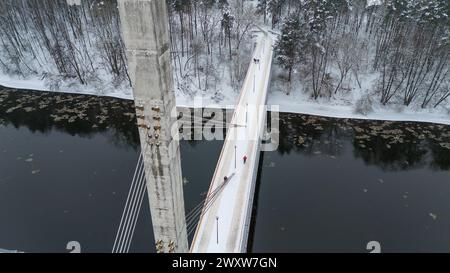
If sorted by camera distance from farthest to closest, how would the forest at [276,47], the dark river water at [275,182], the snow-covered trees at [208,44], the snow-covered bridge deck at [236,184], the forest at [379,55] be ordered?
the snow-covered trees at [208,44] < the forest at [276,47] < the forest at [379,55] < the dark river water at [275,182] < the snow-covered bridge deck at [236,184]

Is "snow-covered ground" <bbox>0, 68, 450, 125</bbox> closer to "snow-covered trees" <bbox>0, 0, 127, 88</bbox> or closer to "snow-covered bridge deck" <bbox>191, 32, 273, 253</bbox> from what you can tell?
"snow-covered trees" <bbox>0, 0, 127, 88</bbox>

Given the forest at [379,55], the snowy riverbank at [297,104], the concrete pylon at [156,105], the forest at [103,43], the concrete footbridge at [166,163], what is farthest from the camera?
the forest at [103,43]

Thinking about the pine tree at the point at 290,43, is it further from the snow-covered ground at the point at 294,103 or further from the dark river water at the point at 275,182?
the dark river water at the point at 275,182

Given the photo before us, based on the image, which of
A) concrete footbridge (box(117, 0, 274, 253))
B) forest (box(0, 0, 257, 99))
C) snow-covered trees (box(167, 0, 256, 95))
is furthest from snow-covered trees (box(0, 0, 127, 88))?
concrete footbridge (box(117, 0, 274, 253))

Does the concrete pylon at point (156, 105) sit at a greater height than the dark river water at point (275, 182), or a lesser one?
Result: greater

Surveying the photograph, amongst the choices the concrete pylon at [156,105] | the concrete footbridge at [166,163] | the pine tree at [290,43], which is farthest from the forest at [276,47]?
the concrete pylon at [156,105]

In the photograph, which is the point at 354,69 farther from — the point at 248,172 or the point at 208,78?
the point at 248,172
